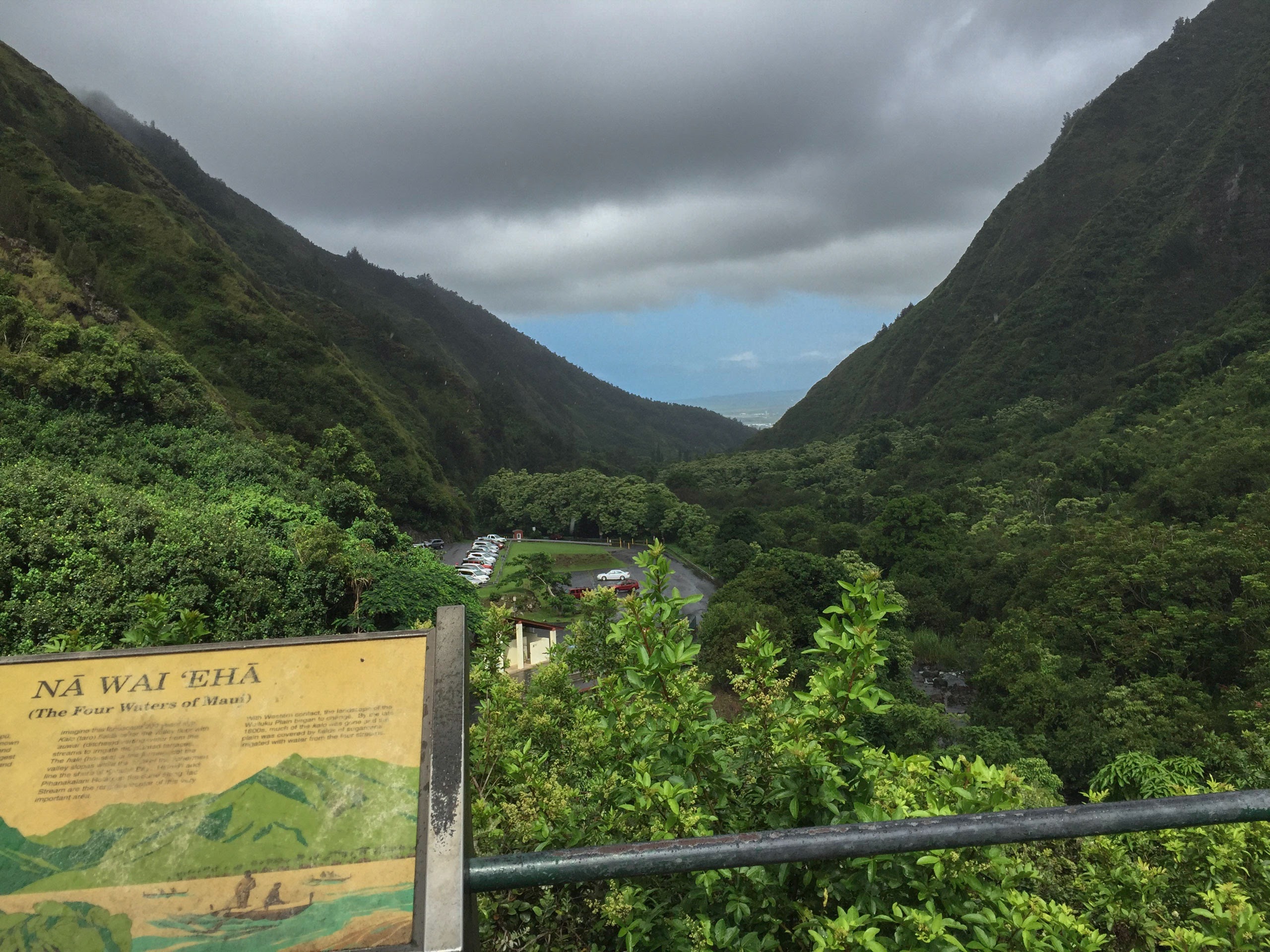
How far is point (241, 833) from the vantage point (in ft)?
5.62

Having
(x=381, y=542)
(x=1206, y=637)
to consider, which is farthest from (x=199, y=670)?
(x=1206, y=637)

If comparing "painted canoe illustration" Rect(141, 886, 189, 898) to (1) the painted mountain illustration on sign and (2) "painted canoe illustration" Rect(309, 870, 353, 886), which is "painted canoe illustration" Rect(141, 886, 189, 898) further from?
(2) "painted canoe illustration" Rect(309, 870, 353, 886)

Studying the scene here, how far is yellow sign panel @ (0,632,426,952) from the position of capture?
1.61 m

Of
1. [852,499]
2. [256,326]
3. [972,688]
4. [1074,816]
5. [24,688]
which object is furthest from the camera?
[852,499]

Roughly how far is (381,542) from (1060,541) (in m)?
29.5

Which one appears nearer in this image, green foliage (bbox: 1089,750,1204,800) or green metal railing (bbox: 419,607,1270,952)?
green metal railing (bbox: 419,607,1270,952)

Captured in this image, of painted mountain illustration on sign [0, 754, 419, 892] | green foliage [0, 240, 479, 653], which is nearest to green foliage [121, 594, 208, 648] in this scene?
green foliage [0, 240, 479, 653]

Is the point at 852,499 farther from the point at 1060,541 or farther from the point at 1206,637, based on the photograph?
the point at 1206,637

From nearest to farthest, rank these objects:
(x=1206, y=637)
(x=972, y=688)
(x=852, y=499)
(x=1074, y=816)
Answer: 1. (x=1074, y=816)
2. (x=1206, y=637)
3. (x=972, y=688)
4. (x=852, y=499)

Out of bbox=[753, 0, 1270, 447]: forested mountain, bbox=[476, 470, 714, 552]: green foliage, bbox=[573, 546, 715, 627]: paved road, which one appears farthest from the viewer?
bbox=[753, 0, 1270, 447]: forested mountain

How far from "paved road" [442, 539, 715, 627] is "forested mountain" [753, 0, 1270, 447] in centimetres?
4754

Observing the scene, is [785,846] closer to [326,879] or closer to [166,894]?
[326,879]

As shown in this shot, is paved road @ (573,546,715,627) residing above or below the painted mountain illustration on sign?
below

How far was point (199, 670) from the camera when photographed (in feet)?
6.39
